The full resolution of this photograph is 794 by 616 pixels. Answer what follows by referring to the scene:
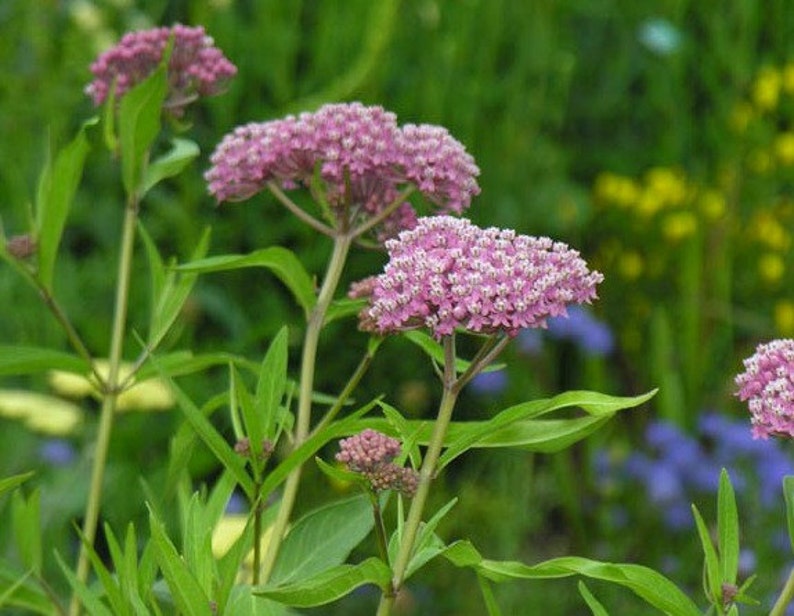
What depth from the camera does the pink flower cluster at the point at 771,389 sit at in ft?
3.69

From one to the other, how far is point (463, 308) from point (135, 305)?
255 centimetres

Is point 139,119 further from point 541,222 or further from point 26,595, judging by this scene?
point 541,222

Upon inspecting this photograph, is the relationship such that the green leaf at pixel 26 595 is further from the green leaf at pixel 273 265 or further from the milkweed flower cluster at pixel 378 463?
the milkweed flower cluster at pixel 378 463

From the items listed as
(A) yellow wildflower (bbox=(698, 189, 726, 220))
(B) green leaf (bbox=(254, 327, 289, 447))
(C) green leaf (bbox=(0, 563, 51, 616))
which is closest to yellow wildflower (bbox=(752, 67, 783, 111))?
(A) yellow wildflower (bbox=(698, 189, 726, 220))

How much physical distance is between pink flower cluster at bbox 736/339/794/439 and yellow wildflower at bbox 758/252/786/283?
11.0 feet

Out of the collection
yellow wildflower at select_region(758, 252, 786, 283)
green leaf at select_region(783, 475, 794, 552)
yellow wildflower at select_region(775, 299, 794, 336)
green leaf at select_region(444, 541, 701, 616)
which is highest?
yellow wildflower at select_region(758, 252, 786, 283)

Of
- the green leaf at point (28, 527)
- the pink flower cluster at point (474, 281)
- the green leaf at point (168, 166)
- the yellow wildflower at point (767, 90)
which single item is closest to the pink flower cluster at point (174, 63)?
the green leaf at point (168, 166)

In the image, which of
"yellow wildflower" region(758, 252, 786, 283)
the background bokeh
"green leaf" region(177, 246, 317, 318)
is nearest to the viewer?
"green leaf" region(177, 246, 317, 318)

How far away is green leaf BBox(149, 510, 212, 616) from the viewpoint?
110 cm

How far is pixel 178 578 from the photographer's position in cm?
112

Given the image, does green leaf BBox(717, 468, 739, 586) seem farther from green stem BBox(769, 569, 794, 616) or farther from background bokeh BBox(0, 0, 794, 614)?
background bokeh BBox(0, 0, 794, 614)

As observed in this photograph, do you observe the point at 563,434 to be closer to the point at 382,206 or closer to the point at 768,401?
the point at 768,401

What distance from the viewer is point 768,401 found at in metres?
1.13

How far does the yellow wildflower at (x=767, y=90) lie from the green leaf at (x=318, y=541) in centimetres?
355
